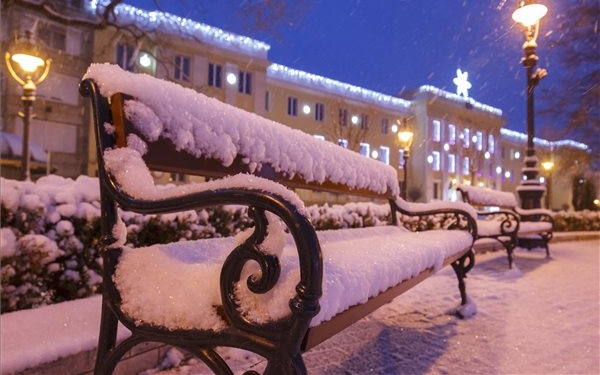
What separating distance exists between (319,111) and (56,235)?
3165 centimetres

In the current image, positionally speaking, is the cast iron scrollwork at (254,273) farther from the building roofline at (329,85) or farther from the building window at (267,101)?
the building roofline at (329,85)

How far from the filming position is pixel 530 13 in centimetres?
784

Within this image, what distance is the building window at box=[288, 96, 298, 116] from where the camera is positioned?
32.1 meters

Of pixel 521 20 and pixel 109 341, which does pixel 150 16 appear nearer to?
pixel 521 20

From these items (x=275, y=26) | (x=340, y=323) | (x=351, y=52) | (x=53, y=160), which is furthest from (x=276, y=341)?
(x=351, y=52)

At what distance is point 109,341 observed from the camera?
1398 millimetres

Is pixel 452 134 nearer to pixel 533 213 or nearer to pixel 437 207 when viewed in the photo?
pixel 533 213

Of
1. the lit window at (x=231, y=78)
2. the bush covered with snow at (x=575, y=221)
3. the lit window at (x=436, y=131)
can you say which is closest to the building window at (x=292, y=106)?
the lit window at (x=231, y=78)

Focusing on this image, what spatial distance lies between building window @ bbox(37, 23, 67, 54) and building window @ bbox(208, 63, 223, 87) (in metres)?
7.76

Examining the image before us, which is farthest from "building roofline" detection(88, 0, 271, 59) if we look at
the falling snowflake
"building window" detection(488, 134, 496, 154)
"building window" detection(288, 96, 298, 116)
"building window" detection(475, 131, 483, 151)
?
"building window" detection(488, 134, 496, 154)

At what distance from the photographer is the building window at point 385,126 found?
1531 inches

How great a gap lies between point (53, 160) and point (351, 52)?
11859 cm

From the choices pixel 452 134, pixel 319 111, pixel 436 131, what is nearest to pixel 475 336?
pixel 319 111

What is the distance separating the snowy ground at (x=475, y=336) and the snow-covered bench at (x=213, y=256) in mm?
786
